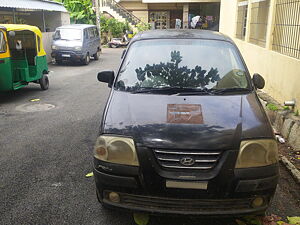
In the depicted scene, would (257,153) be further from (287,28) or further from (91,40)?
(91,40)

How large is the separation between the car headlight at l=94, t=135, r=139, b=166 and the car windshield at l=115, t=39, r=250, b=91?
3.01 ft

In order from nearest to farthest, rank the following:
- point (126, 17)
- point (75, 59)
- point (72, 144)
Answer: point (72, 144) < point (75, 59) < point (126, 17)

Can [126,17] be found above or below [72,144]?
above

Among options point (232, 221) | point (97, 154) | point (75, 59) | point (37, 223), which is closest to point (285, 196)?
point (232, 221)

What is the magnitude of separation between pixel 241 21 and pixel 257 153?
1017 cm

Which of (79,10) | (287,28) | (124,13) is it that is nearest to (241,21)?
(287,28)

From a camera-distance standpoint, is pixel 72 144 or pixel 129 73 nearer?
pixel 129 73

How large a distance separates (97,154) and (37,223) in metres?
0.98

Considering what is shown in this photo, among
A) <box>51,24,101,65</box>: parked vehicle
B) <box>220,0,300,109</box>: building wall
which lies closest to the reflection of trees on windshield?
<box>220,0,300,109</box>: building wall

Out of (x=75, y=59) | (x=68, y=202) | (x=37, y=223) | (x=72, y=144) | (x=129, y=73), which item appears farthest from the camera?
(x=75, y=59)

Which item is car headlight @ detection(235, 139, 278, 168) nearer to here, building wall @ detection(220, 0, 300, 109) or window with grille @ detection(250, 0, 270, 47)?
building wall @ detection(220, 0, 300, 109)

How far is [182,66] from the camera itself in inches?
144

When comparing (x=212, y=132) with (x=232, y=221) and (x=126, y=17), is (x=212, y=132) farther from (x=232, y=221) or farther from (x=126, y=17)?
(x=126, y=17)

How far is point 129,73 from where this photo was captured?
12.0 ft
